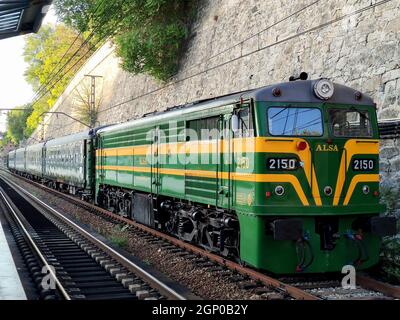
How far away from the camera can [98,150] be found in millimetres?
20328

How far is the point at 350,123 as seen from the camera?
8.84 meters

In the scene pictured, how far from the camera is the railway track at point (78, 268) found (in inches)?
315

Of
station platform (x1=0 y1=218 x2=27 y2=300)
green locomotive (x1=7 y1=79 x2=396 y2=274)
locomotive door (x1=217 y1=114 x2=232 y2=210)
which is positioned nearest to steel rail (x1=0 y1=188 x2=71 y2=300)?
station platform (x1=0 y1=218 x2=27 y2=300)

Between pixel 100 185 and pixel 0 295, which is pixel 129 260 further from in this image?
pixel 100 185

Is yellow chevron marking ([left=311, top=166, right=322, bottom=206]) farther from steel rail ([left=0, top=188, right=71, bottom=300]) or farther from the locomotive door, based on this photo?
steel rail ([left=0, top=188, right=71, bottom=300])

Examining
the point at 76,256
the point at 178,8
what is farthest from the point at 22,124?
the point at 76,256

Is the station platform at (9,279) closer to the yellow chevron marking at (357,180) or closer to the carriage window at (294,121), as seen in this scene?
the carriage window at (294,121)

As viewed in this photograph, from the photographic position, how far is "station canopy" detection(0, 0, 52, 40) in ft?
28.8

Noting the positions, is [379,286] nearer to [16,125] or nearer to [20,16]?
[20,16]

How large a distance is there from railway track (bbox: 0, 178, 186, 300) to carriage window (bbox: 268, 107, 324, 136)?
2.95 m

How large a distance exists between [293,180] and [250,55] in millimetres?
12018

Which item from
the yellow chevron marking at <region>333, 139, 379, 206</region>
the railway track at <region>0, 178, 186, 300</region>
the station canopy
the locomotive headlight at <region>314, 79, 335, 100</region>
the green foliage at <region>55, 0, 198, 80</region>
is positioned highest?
the green foliage at <region>55, 0, 198, 80</region>

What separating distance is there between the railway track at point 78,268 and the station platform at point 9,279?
31cm

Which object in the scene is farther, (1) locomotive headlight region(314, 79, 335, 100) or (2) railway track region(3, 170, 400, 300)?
(1) locomotive headlight region(314, 79, 335, 100)
